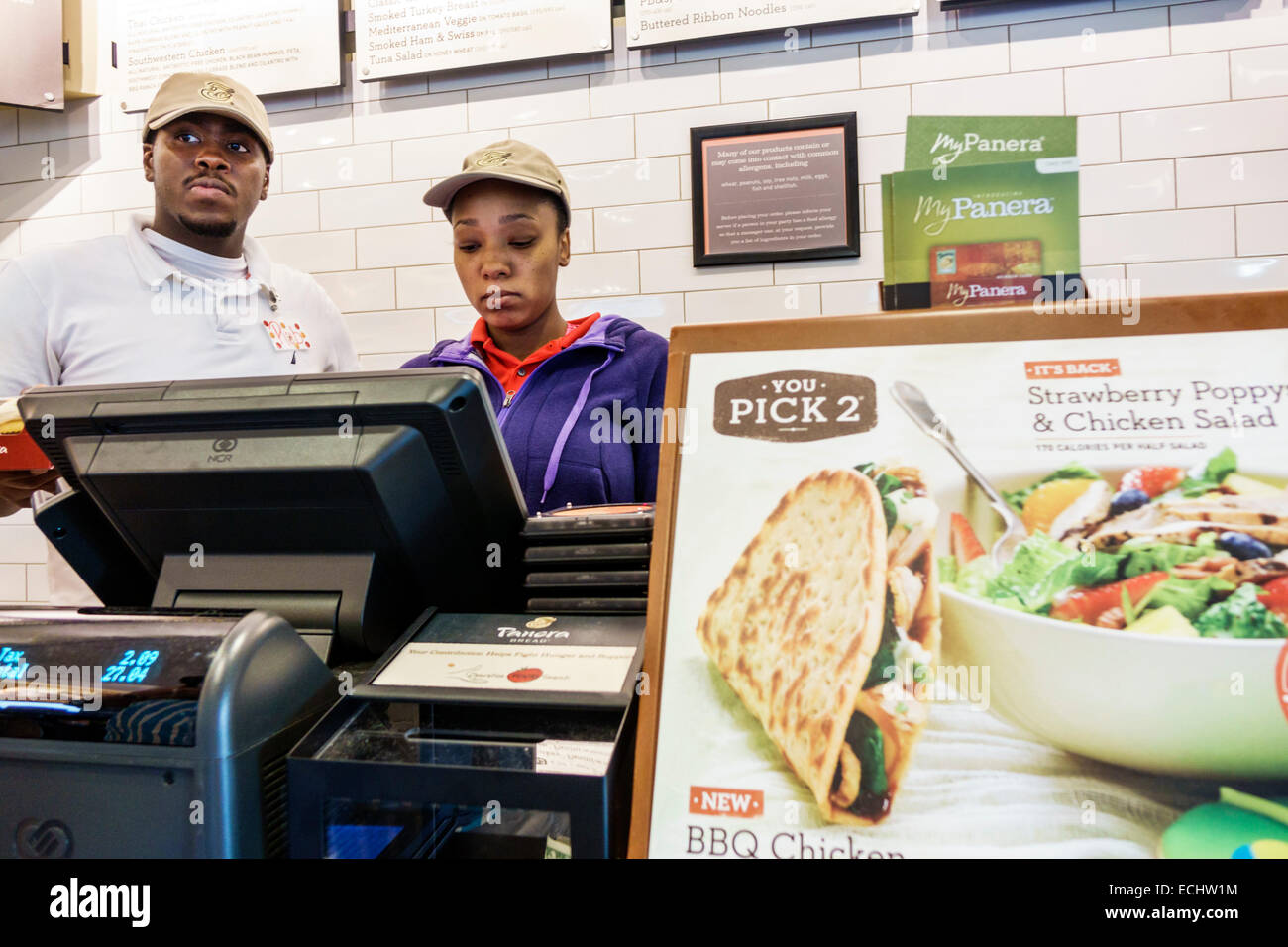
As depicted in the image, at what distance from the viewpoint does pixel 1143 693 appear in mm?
633

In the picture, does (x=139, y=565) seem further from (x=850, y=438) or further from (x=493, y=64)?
(x=493, y=64)

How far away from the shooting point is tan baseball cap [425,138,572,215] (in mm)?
1782

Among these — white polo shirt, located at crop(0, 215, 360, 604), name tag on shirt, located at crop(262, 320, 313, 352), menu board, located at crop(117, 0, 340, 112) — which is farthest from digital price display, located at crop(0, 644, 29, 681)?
menu board, located at crop(117, 0, 340, 112)

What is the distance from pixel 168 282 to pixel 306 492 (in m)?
1.49

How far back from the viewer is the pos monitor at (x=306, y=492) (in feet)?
2.80

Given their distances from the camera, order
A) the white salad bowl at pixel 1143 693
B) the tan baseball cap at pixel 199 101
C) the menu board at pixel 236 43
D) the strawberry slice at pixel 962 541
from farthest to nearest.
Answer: the menu board at pixel 236 43
the tan baseball cap at pixel 199 101
the strawberry slice at pixel 962 541
the white salad bowl at pixel 1143 693

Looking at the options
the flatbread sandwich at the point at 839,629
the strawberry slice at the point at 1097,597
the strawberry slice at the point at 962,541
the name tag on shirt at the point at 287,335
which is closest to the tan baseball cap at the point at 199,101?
the name tag on shirt at the point at 287,335

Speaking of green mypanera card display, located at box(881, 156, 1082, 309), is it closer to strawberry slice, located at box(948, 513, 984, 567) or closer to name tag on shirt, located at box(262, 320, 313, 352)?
strawberry slice, located at box(948, 513, 984, 567)

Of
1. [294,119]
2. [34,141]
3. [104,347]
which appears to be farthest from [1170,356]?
[34,141]

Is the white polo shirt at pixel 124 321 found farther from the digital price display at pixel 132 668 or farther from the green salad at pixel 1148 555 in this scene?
the green salad at pixel 1148 555

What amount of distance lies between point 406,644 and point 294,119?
277 centimetres

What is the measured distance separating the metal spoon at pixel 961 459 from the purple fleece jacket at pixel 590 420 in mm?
1040

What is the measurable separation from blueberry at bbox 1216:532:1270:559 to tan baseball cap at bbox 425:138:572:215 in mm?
1463

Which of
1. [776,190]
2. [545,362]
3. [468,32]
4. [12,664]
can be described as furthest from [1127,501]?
[468,32]
